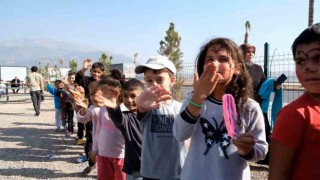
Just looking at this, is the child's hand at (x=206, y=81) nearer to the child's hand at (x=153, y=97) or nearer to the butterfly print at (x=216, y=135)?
the butterfly print at (x=216, y=135)

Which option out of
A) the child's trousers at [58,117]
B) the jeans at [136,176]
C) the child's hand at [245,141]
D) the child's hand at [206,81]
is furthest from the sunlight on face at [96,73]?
the child's hand at [245,141]

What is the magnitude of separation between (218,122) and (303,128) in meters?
0.49

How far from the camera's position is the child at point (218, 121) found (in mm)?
1509

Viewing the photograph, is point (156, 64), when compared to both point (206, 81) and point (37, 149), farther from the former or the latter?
point (37, 149)

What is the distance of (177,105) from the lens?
2379mm

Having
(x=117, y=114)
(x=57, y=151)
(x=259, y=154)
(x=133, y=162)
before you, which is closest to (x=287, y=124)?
(x=259, y=154)

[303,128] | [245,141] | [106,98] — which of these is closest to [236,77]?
[245,141]

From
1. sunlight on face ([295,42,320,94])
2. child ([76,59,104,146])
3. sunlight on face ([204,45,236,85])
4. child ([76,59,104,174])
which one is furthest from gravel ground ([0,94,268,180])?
sunlight on face ([295,42,320,94])

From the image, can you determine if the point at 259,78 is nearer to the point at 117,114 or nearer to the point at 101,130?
the point at 101,130

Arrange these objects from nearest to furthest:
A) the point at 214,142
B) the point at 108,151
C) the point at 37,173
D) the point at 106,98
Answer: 1. the point at 214,142
2. the point at 106,98
3. the point at 108,151
4. the point at 37,173

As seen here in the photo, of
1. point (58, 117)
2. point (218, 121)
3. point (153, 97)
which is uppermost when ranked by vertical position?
point (153, 97)

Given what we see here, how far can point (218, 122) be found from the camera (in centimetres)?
163

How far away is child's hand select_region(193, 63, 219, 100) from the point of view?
144 cm

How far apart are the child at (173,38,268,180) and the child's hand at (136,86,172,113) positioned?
193mm
